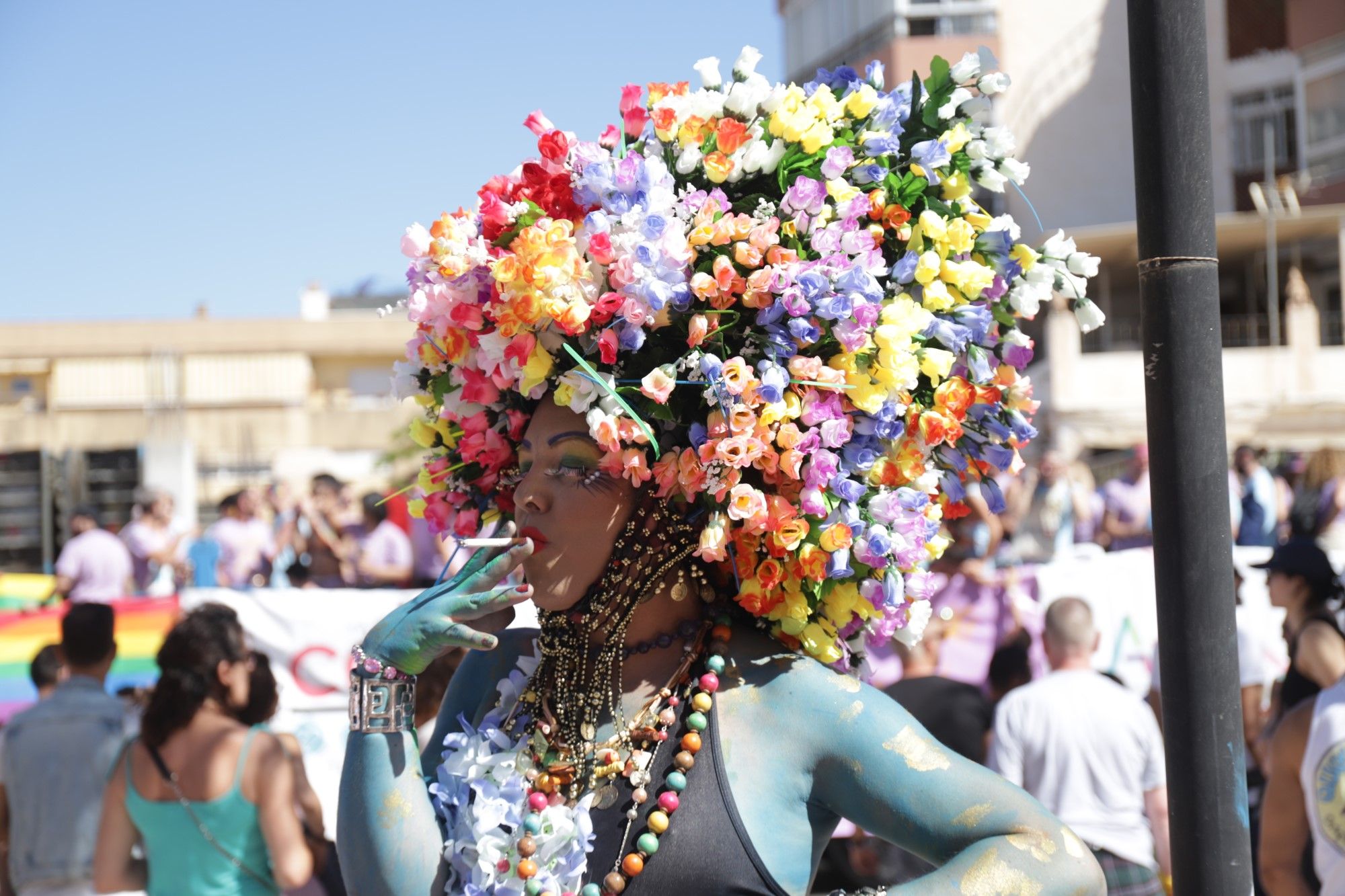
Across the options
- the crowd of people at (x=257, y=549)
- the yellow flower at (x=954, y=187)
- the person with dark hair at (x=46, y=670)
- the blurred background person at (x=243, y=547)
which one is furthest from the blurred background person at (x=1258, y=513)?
the yellow flower at (x=954, y=187)

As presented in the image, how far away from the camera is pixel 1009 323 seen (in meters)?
2.33

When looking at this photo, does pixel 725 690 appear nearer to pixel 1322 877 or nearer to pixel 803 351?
pixel 803 351

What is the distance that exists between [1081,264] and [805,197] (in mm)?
532

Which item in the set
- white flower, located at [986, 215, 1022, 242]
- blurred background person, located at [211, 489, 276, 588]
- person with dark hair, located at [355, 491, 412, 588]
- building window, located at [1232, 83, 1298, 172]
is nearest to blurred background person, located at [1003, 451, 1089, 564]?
person with dark hair, located at [355, 491, 412, 588]

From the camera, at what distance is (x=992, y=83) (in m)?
2.24

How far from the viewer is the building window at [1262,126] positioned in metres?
24.1

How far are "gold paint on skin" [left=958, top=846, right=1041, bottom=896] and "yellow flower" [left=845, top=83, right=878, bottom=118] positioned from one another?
1224mm

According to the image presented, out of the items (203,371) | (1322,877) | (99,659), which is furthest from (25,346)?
(1322,877)

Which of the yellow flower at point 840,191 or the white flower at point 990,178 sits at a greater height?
the white flower at point 990,178

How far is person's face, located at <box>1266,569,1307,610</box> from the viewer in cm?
493

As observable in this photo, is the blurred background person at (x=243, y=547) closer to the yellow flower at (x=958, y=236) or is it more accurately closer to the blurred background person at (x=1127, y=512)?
the blurred background person at (x=1127, y=512)

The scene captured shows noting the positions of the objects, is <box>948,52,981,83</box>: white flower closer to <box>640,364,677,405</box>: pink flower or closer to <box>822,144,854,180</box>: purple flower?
<box>822,144,854,180</box>: purple flower

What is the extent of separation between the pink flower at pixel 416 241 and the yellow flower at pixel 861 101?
775mm

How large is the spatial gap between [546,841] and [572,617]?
382 mm
